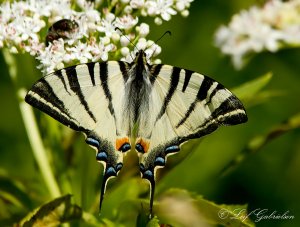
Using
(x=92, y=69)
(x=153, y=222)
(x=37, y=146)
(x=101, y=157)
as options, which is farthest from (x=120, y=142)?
(x=37, y=146)

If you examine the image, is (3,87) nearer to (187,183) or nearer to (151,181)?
(187,183)

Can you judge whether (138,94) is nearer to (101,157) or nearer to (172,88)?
(172,88)

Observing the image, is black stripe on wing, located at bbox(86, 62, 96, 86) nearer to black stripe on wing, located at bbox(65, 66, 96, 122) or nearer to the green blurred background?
black stripe on wing, located at bbox(65, 66, 96, 122)

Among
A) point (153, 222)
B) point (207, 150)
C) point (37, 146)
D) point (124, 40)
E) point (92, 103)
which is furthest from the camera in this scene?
point (207, 150)

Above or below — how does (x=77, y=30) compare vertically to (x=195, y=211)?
above

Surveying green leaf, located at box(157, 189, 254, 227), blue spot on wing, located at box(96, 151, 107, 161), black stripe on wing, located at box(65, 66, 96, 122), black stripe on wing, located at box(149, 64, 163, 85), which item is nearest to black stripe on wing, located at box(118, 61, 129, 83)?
black stripe on wing, located at box(149, 64, 163, 85)

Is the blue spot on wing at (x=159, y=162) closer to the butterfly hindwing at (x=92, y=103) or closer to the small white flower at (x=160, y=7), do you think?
the butterfly hindwing at (x=92, y=103)

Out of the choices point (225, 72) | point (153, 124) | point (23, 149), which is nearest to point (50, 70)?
point (153, 124)
